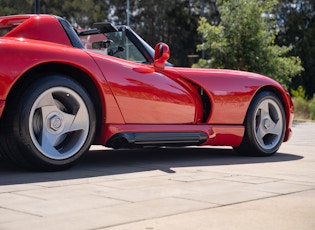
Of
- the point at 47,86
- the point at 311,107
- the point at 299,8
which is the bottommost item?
the point at 311,107

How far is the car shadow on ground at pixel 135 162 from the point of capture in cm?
466

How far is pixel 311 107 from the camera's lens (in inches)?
729

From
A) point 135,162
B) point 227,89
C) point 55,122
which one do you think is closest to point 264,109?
point 227,89

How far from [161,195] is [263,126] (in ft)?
9.80

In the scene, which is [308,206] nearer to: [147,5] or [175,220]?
[175,220]

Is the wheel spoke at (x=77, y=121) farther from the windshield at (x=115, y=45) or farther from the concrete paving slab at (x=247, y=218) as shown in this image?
the concrete paving slab at (x=247, y=218)

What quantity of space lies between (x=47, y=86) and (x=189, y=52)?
131 ft

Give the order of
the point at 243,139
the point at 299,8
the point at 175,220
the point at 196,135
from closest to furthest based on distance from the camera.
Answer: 1. the point at 175,220
2. the point at 196,135
3. the point at 243,139
4. the point at 299,8

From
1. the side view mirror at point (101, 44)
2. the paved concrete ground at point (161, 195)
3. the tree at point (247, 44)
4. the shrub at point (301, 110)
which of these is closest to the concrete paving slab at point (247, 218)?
the paved concrete ground at point (161, 195)

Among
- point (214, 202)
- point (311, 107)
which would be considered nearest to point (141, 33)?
point (311, 107)

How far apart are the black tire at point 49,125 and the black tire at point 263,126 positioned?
2.13m

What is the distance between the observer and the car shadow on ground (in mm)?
4664

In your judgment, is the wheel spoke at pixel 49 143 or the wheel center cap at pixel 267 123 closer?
the wheel spoke at pixel 49 143

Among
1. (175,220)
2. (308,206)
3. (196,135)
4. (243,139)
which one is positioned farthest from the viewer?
(243,139)
